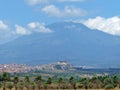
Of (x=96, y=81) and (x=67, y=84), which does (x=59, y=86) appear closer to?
(x=67, y=84)

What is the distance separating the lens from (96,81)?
548 feet

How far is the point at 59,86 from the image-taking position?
165 meters

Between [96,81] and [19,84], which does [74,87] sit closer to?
[96,81]

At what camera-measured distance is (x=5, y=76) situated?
146m

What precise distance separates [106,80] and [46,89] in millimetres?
25275

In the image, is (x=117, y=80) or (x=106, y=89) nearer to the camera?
(x=106, y=89)

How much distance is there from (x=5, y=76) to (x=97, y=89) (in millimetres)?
32264

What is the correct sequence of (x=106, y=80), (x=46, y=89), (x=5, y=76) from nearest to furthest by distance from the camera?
(x=5, y=76), (x=46, y=89), (x=106, y=80)

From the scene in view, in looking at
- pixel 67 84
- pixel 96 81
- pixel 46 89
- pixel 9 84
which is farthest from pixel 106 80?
pixel 9 84

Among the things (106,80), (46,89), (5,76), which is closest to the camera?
(5,76)

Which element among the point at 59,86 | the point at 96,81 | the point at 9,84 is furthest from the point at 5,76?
the point at 96,81

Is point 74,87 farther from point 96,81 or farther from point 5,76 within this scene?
point 5,76

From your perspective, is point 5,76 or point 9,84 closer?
point 5,76

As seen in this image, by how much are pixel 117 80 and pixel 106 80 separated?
455cm
